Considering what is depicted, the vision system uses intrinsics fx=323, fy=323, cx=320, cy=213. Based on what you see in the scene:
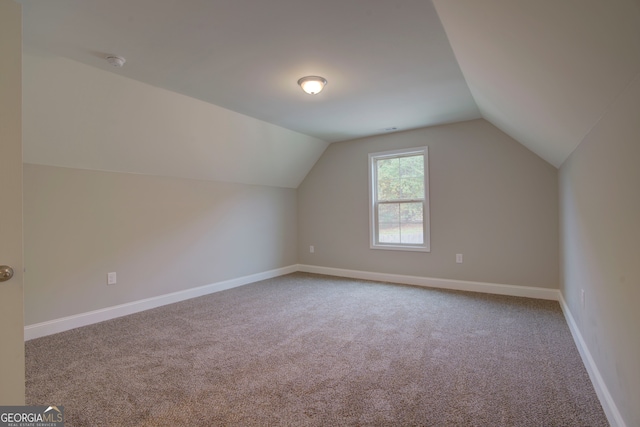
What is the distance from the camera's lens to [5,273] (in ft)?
4.69

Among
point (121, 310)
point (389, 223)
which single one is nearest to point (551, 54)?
point (389, 223)

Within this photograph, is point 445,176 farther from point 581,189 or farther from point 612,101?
point 612,101

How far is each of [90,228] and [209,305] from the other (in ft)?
4.93

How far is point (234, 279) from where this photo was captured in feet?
15.8

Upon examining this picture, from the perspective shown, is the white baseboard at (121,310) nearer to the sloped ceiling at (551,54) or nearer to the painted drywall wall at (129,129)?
the painted drywall wall at (129,129)

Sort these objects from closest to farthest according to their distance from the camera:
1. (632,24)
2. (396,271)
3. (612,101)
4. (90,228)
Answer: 1. (632,24)
2. (612,101)
3. (90,228)
4. (396,271)

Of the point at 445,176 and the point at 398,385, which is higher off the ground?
the point at 445,176

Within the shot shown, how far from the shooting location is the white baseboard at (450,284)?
154 inches

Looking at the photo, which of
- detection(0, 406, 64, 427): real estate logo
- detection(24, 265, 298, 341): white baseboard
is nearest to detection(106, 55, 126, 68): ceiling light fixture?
detection(0, 406, 64, 427): real estate logo

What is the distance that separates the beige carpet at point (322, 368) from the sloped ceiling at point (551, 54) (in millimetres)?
1657

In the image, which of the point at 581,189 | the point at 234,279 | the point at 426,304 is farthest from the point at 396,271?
the point at 581,189

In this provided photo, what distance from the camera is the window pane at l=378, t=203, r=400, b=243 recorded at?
500 cm

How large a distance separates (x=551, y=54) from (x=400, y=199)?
11.2 ft

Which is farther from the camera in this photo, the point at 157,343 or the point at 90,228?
the point at 90,228
